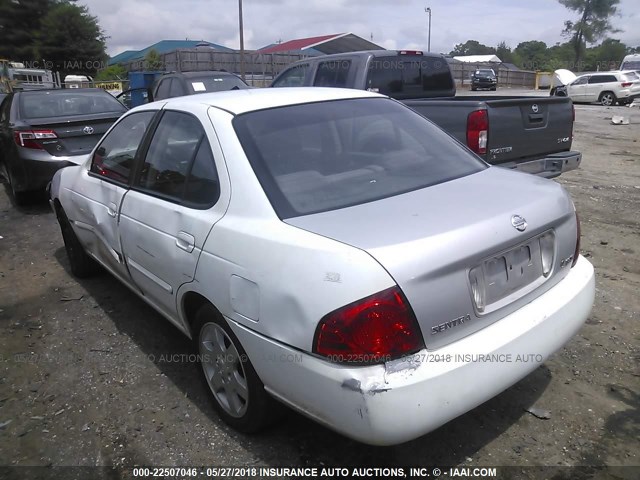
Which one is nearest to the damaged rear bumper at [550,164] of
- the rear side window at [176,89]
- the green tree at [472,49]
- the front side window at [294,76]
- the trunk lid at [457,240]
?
the trunk lid at [457,240]

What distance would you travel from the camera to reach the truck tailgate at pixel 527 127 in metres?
5.10

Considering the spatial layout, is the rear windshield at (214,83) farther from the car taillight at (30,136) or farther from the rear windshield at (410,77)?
the rear windshield at (410,77)

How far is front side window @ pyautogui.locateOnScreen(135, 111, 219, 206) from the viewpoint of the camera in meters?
2.71

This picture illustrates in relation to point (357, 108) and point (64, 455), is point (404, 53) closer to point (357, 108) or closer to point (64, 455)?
point (357, 108)

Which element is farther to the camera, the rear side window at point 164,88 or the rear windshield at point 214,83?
the rear side window at point 164,88

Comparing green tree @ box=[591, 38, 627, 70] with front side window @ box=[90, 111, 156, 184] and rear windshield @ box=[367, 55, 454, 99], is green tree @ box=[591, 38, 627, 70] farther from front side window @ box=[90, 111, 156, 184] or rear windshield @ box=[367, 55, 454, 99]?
front side window @ box=[90, 111, 156, 184]

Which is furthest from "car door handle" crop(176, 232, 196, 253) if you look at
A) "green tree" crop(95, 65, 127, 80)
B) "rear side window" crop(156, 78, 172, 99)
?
"green tree" crop(95, 65, 127, 80)

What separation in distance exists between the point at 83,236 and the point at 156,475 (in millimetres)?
2404

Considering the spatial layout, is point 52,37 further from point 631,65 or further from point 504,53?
point 504,53

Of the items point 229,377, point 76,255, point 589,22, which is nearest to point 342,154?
point 229,377

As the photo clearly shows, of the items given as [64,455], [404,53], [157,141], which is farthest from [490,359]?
[404,53]

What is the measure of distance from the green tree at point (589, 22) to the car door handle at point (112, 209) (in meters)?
83.1

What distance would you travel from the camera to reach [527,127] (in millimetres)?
5387

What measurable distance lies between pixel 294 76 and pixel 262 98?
5550mm
